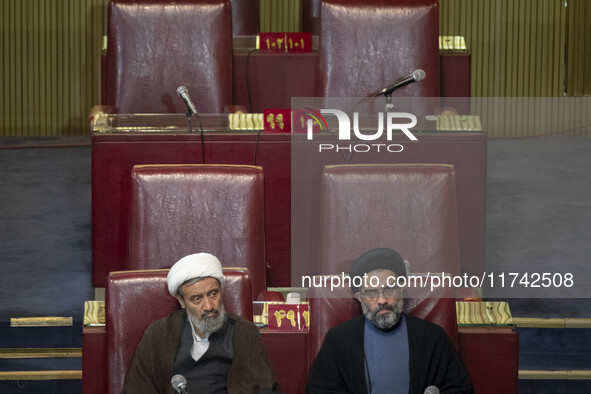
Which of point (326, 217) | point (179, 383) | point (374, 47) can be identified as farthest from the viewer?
point (374, 47)

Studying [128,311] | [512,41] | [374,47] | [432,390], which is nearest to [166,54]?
[374,47]

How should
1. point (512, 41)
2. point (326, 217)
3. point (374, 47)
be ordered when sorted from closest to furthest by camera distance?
point (326, 217) → point (374, 47) → point (512, 41)

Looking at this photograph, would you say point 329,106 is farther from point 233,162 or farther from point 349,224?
point 349,224

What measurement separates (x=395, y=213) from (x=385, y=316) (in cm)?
29

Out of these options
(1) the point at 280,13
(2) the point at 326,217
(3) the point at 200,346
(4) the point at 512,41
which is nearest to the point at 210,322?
(3) the point at 200,346

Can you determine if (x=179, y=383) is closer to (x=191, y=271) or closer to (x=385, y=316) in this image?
(x=191, y=271)

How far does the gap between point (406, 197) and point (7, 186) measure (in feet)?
5.48

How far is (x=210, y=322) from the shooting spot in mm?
1728

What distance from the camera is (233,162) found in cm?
231

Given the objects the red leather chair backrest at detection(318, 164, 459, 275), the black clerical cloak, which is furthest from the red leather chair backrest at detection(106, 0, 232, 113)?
the black clerical cloak

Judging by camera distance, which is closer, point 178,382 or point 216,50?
point 178,382

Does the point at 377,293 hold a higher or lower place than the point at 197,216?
lower

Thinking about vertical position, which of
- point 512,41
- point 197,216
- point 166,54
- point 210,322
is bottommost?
point 210,322

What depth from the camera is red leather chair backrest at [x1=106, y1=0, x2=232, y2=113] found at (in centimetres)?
275
